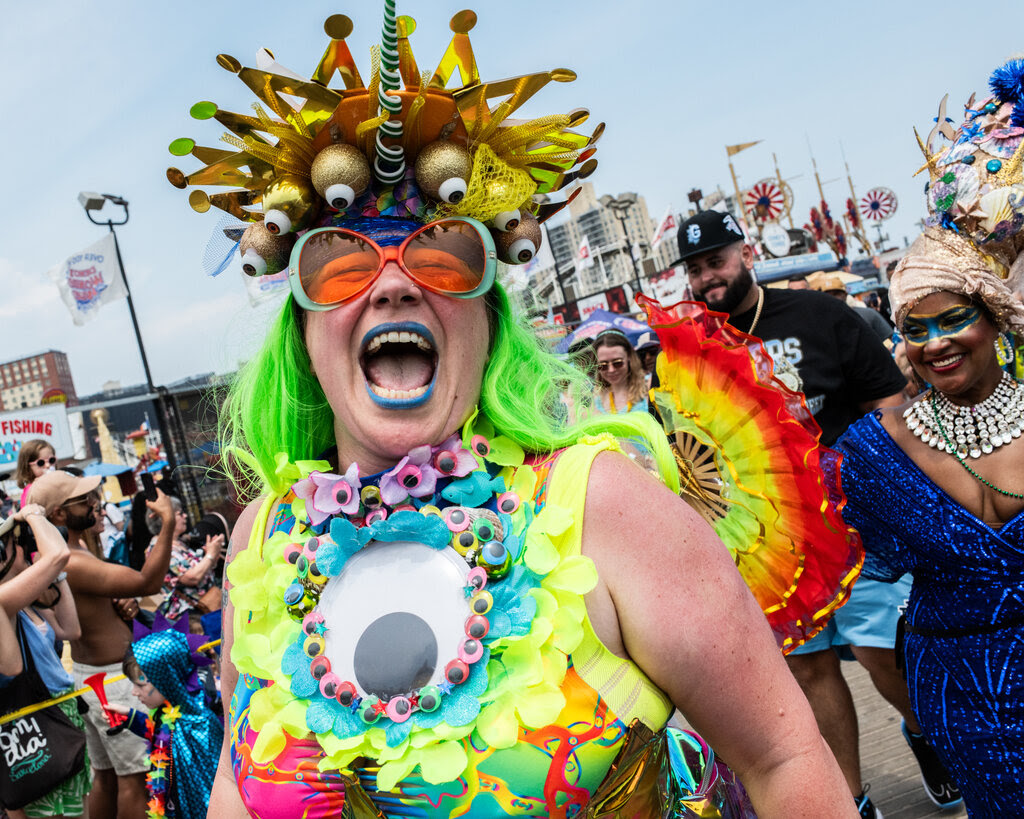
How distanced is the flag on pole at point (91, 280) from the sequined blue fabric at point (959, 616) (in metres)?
11.1

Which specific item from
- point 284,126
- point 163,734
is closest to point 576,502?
point 284,126

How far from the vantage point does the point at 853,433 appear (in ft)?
9.43

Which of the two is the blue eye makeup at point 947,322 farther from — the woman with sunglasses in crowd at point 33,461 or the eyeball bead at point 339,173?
the woman with sunglasses in crowd at point 33,461

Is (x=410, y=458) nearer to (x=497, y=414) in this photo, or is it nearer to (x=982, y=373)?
(x=497, y=414)

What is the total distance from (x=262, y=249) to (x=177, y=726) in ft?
9.23

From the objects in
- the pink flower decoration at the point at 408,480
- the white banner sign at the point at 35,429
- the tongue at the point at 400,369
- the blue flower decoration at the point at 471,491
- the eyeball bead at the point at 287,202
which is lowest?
the blue flower decoration at the point at 471,491

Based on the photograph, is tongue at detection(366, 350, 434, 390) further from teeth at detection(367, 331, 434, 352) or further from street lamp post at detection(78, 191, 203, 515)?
street lamp post at detection(78, 191, 203, 515)

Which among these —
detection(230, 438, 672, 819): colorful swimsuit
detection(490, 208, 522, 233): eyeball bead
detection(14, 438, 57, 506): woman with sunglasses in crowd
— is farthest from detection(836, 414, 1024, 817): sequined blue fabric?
detection(14, 438, 57, 506): woman with sunglasses in crowd

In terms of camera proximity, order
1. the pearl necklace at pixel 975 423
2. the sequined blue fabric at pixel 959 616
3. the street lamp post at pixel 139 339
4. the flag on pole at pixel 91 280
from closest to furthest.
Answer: the sequined blue fabric at pixel 959 616
the pearl necklace at pixel 975 423
the street lamp post at pixel 139 339
the flag on pole at pixel 91 280

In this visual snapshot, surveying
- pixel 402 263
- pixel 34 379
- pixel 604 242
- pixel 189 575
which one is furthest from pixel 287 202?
pixel 34 379

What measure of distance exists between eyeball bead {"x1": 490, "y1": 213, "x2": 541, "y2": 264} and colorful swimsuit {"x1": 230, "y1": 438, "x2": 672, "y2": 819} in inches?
16.1

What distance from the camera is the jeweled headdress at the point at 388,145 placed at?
147 centimetres

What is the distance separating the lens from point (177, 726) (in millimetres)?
3748

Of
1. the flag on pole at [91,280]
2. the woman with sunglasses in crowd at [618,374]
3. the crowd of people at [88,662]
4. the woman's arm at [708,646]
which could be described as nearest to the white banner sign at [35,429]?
the flag on pole at [91,280]
